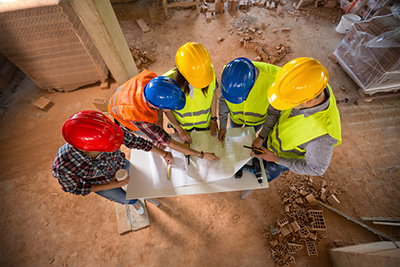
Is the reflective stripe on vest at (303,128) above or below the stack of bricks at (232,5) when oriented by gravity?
above

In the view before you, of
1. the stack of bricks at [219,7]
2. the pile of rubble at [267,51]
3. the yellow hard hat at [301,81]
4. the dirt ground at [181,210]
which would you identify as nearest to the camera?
the yellow hard hat at [301,81]

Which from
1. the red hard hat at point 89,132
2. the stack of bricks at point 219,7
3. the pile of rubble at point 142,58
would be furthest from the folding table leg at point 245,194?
the stack of bricks at point 219,7

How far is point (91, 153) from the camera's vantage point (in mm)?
1774

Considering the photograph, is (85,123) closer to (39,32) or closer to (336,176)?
(39,32)

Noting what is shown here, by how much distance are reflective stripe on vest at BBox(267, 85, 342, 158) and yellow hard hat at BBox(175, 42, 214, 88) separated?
967 millimetres

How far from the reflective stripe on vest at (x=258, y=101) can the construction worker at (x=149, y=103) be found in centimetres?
69

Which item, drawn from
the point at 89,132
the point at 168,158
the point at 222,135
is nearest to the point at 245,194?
the point at 222,135

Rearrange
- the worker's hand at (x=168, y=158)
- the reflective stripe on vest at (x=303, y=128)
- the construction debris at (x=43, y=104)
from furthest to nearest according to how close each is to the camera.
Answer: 1. the construction debris at (x=43, y=104)
2. the worker's hand at (x=168, y=158)
3. the reflective stripe on vest at (x=303, y=128)

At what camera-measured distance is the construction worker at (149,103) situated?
1746 mm

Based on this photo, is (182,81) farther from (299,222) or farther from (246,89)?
(299,222)

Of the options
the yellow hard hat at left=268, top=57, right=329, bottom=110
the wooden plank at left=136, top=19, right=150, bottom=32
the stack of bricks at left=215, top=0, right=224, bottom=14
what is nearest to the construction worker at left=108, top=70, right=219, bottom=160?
the yellow hard hat at left=268, top=57, right=329, bottom=110

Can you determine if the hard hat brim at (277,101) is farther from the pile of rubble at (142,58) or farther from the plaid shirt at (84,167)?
the pile of rubble at (142,58)

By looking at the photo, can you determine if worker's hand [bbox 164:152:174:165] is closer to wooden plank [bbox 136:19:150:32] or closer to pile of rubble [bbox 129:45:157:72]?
pile of rubble [bbox 129:45:157:72]

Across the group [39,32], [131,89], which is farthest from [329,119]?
[39,32]
